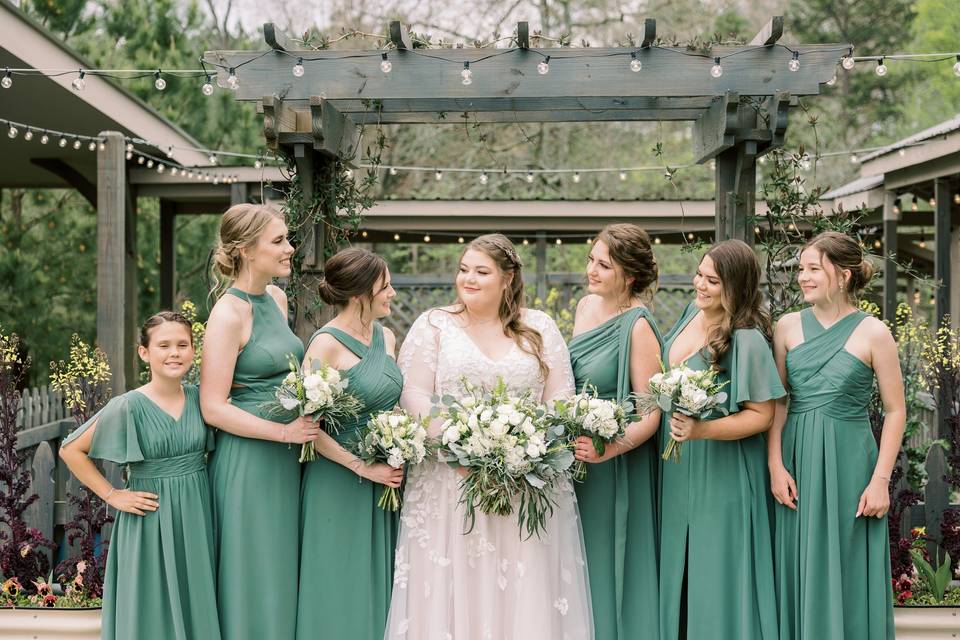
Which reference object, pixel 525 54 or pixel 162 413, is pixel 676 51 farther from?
pixel 162 413

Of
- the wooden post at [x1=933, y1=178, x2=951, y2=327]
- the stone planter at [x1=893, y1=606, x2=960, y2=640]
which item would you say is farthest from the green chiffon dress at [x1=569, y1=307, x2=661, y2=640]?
the wooden post at [x1=933, y1=178, x2=951, y2=327]

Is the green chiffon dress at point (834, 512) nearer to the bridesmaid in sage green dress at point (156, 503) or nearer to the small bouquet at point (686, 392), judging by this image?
the small bouquet at point (686, 392)

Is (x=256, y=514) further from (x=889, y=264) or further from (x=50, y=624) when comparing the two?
Result: (x=889, y=264)

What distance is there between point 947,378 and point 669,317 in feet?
21.3

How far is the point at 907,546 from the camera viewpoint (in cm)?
522

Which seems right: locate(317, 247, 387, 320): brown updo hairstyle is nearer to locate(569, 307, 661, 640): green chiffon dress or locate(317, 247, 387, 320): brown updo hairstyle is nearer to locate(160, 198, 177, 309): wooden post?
locate(569, 307, 661, 640): green chiffon dress

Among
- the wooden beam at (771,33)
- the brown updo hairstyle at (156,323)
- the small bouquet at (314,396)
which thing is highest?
the wooden beam at (771,33)

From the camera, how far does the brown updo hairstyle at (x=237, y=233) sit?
3900 millimetres

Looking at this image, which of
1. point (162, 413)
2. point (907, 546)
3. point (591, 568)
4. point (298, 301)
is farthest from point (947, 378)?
point (162, 413)

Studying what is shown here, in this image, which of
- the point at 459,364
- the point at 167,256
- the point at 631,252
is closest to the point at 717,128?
the point at 631,252

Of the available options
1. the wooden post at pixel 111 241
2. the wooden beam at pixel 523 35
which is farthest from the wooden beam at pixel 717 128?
the wooden post at pixel 111 241

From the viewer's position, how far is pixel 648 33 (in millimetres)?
4719

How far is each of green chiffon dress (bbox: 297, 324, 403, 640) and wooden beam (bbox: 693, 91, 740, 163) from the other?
2.29 m

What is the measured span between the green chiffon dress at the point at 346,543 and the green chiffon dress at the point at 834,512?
1722 mm
